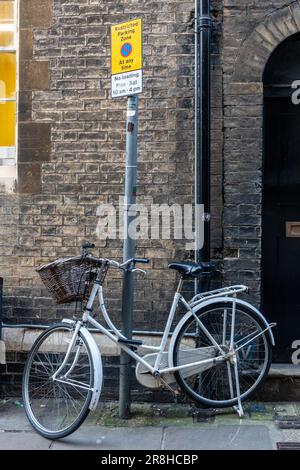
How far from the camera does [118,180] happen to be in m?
5.78

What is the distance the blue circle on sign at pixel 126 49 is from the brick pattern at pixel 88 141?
0.56 m

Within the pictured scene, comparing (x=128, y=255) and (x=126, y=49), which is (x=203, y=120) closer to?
(x=126, y=49)

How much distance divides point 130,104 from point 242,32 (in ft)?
4.06

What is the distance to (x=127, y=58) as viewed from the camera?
516cm

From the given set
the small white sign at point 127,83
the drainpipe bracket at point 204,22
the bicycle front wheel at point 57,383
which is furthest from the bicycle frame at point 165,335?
the drainpipe bracket at point 204,22

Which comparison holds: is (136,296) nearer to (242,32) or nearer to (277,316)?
(277,316)

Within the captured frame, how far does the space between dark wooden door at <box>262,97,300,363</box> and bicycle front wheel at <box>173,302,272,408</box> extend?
1.84 ft

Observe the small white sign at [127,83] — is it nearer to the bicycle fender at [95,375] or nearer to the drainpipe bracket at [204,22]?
the drainpipe bracket at [204,22]

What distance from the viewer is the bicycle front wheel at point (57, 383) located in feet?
15.7

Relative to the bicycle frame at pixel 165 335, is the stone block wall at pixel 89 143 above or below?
above

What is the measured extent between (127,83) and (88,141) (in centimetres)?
84
